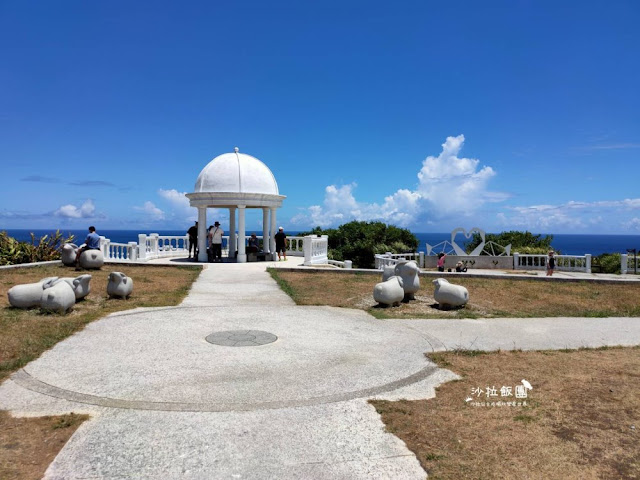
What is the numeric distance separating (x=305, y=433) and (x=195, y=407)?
1354mm

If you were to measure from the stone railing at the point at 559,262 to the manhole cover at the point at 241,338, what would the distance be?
22548 millimetres

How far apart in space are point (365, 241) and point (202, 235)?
15115mm

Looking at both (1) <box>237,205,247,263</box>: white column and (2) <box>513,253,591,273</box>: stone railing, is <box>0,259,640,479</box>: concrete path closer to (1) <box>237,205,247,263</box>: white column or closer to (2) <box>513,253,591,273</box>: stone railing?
(1) <box>237,205,247,263</box>: white column

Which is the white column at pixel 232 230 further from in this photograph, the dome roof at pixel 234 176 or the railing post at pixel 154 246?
the railing post at pixel 154 246

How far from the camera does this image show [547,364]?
7004 mm

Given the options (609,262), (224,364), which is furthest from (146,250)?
(609,262)

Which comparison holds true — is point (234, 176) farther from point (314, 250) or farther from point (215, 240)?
point (314, 250)

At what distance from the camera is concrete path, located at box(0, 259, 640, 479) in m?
4.03

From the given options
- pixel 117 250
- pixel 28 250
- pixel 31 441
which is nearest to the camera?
pixel 31 441

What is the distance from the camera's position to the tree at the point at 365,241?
34719mm

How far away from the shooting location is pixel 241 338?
27.2 ft

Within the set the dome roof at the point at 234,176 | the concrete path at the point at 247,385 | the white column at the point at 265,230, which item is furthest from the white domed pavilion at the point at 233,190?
the concrete path at the point at 247,385

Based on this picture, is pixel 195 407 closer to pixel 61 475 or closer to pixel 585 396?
pixel 61 475

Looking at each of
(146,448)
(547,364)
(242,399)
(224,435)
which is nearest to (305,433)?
(224,435)
